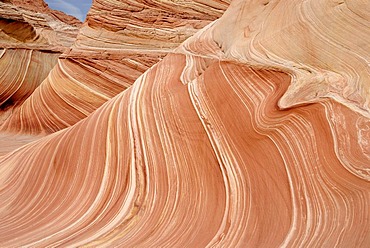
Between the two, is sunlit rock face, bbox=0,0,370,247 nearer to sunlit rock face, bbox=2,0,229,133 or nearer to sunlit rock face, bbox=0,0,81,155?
sunlit rock face, bbox=2,0,229,133

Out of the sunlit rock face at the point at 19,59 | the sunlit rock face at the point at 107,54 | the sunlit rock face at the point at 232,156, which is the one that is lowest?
the sunlit rock face at the point at 232,156

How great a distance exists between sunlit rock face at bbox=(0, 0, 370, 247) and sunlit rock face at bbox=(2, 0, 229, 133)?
3033 millimetres

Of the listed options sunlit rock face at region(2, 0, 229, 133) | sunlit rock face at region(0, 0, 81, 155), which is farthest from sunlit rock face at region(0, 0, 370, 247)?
sunlit rock face at region(0, 0, 81, 155)

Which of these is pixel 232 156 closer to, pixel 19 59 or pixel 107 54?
pixel 107 54

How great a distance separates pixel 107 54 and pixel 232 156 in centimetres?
470

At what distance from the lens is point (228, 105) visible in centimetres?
271

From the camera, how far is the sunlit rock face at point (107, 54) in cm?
654

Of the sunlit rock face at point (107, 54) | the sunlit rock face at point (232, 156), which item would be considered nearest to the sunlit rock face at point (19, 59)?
the sunlit rock face at point (107, 54)

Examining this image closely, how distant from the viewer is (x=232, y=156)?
2490 millimetres

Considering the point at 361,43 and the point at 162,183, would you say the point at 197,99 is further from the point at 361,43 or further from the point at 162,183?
the point at 361,43

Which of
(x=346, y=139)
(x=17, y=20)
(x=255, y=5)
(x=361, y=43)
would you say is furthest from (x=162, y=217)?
(x=17, y=20)

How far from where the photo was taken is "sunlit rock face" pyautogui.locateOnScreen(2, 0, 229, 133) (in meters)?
6.54

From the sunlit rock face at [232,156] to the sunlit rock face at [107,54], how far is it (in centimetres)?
303

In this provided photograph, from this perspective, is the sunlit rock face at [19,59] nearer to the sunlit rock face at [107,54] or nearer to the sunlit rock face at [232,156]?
the sunlit rock face at [107,54]
